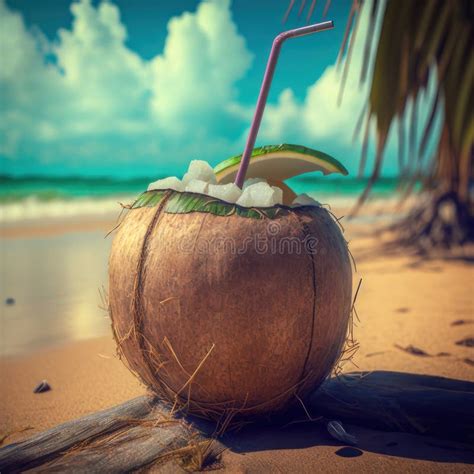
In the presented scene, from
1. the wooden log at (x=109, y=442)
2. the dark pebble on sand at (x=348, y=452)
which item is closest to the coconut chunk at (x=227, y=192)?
the wooden log at (x=109, y=442)

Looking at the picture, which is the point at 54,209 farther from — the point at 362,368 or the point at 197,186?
the point at 197,186

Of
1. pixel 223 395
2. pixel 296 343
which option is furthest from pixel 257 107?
pixel 223 395

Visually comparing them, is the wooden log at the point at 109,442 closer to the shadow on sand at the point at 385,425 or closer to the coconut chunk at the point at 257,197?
the shadow on sand at the point at 385,425

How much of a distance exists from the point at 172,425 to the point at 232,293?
0.68 m

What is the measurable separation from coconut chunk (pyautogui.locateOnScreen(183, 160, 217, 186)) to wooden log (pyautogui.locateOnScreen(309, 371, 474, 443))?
112 centimetres

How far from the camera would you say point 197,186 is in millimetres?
2029

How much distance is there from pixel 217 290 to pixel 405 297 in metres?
3.42

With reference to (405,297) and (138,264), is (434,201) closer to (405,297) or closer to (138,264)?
(405,297)

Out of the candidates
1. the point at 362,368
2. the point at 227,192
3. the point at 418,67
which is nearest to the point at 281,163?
the point at 227,192

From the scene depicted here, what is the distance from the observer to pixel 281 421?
2.16 meters

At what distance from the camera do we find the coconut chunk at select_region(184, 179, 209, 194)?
202 cm

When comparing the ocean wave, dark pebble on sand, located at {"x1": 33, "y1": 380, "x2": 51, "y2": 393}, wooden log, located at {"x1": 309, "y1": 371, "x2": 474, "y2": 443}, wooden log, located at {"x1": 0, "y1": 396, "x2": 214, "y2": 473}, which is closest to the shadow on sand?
wooden log, located at {"x1": 309, "y1": 371, "x2": 474, "y2": 443}

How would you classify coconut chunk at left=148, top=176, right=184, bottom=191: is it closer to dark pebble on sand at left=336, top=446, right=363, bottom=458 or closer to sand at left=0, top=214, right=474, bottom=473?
sand at left=0, top=214, right=474, bottom=473

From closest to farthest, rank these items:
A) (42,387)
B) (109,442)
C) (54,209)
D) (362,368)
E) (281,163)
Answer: (109,442), (281,163), (42,387), (362,368), (54,209)
